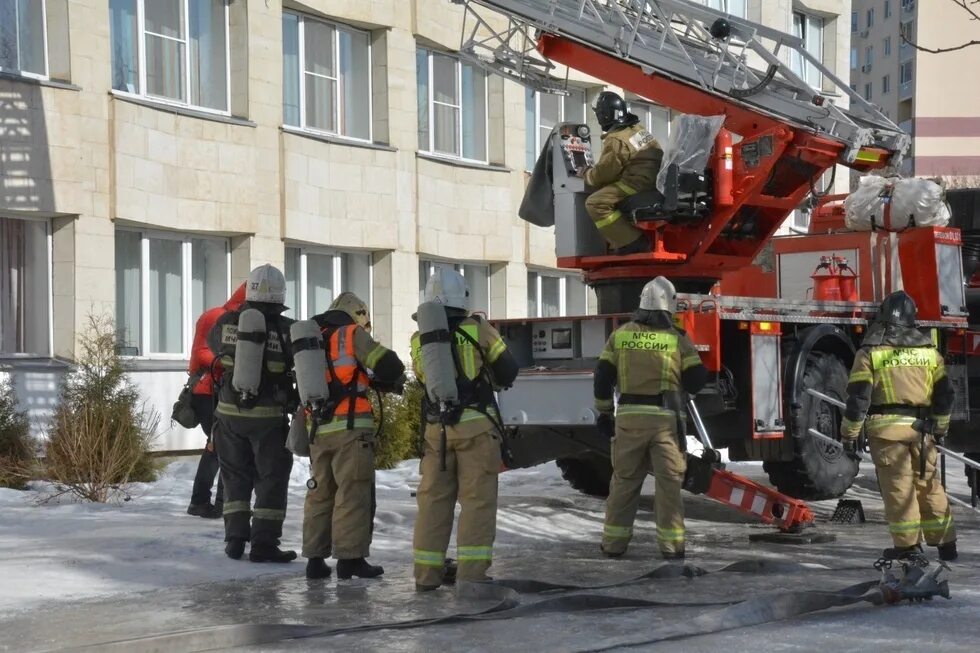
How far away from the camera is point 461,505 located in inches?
340

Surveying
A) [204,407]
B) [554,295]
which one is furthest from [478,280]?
[204,407]

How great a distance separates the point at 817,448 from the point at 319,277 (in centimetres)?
969

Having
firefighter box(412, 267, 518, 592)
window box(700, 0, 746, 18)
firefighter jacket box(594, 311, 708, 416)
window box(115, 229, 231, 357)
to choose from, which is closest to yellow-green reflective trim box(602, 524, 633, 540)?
firefighter jacket box(594, 311, 708, 416)

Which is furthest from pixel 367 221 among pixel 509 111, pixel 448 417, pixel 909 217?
pixel 448 417

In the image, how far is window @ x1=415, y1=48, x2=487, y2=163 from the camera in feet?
71.2

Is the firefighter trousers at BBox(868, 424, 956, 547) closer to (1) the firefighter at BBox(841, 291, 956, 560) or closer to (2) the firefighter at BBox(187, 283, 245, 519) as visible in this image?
(1) the firefighter at BBox(841, 291, 956, 560)

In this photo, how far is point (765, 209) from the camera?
39.8 feet

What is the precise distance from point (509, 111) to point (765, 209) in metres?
11.0

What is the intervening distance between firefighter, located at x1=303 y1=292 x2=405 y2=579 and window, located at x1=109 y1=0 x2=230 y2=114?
9.42m

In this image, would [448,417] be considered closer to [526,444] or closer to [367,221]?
[526,444]

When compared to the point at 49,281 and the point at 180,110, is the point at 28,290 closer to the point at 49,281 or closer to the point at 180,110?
the point at 49,281

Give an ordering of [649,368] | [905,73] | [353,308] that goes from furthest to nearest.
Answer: [905,73]
[649,368]
[353,308]

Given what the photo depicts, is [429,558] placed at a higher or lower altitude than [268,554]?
higher

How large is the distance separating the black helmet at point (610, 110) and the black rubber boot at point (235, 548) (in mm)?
3966
